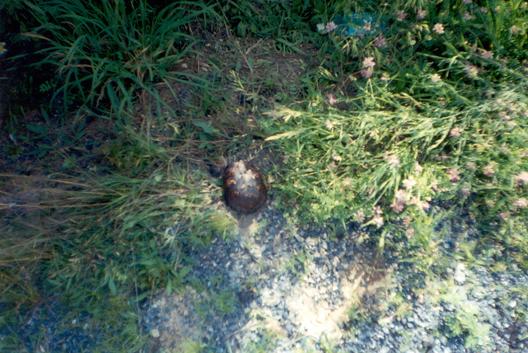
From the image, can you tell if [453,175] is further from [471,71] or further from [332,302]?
[332,302]

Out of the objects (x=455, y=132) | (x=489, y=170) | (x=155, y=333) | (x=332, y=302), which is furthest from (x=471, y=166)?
(x=155, y=333)

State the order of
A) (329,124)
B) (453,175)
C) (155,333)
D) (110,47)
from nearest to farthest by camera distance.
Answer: (155,333)
(453,175)
(329,124)
(110,47)

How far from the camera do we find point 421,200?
7.76ft

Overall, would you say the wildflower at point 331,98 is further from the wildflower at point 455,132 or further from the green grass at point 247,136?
the wildflower at point 455,132

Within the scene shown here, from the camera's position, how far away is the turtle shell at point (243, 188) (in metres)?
2.39

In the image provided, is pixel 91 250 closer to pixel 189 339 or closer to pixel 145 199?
pixel 145 199

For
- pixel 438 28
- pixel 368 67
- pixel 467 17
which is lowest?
pixel 368 67

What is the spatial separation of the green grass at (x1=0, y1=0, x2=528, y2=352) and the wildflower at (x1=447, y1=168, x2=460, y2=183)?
11 mm

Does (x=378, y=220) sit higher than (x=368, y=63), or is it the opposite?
(x=368, y=63)

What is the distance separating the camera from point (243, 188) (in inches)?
94.1

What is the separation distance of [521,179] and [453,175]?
0.32 m

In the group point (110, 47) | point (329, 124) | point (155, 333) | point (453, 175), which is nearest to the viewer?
point (155, 333)

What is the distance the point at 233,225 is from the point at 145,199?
47 cm

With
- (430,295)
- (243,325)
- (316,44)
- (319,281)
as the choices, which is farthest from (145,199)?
(430,295)
